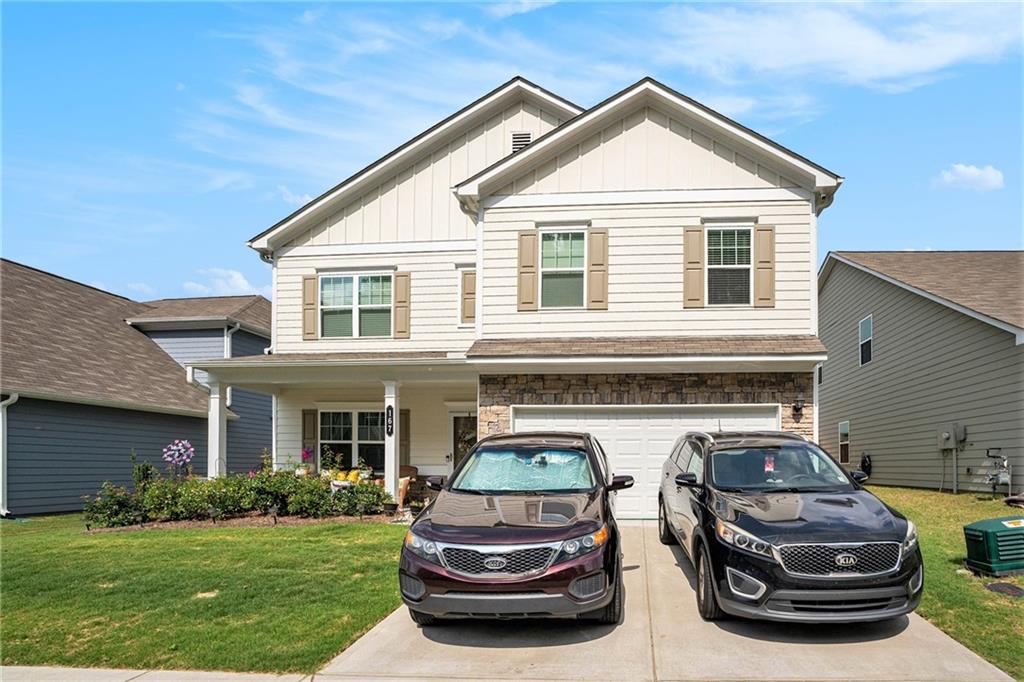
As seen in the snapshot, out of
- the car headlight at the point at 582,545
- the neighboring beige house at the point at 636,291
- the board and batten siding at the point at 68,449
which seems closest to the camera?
the car headlight at the point at 582,545

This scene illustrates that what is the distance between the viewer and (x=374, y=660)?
255 inches

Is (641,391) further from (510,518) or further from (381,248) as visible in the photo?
(381,248)

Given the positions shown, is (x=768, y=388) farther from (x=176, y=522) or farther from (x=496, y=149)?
(x=176, y=522)

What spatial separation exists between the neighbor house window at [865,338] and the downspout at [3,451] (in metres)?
20.7

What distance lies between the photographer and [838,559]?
252 inches

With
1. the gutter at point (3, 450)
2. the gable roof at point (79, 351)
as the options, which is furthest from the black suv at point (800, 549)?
the gable roof at point (79, 351)

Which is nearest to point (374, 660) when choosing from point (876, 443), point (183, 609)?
point (183, 609)

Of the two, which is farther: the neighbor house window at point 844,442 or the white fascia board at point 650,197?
the neighbor house window at point 844,442

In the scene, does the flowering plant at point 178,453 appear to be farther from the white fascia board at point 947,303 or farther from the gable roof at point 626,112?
the white fascia board at point 947,303

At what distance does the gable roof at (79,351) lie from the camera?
1823 cm

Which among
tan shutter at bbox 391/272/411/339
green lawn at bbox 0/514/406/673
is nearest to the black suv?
green lawn at bbox 0/514/406/673

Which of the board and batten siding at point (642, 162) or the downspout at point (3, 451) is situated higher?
the board and batten siding at point (642, 162)

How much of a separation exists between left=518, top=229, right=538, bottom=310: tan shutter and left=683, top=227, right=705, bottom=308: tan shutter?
2.58 metres

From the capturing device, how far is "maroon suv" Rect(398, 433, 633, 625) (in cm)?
650
